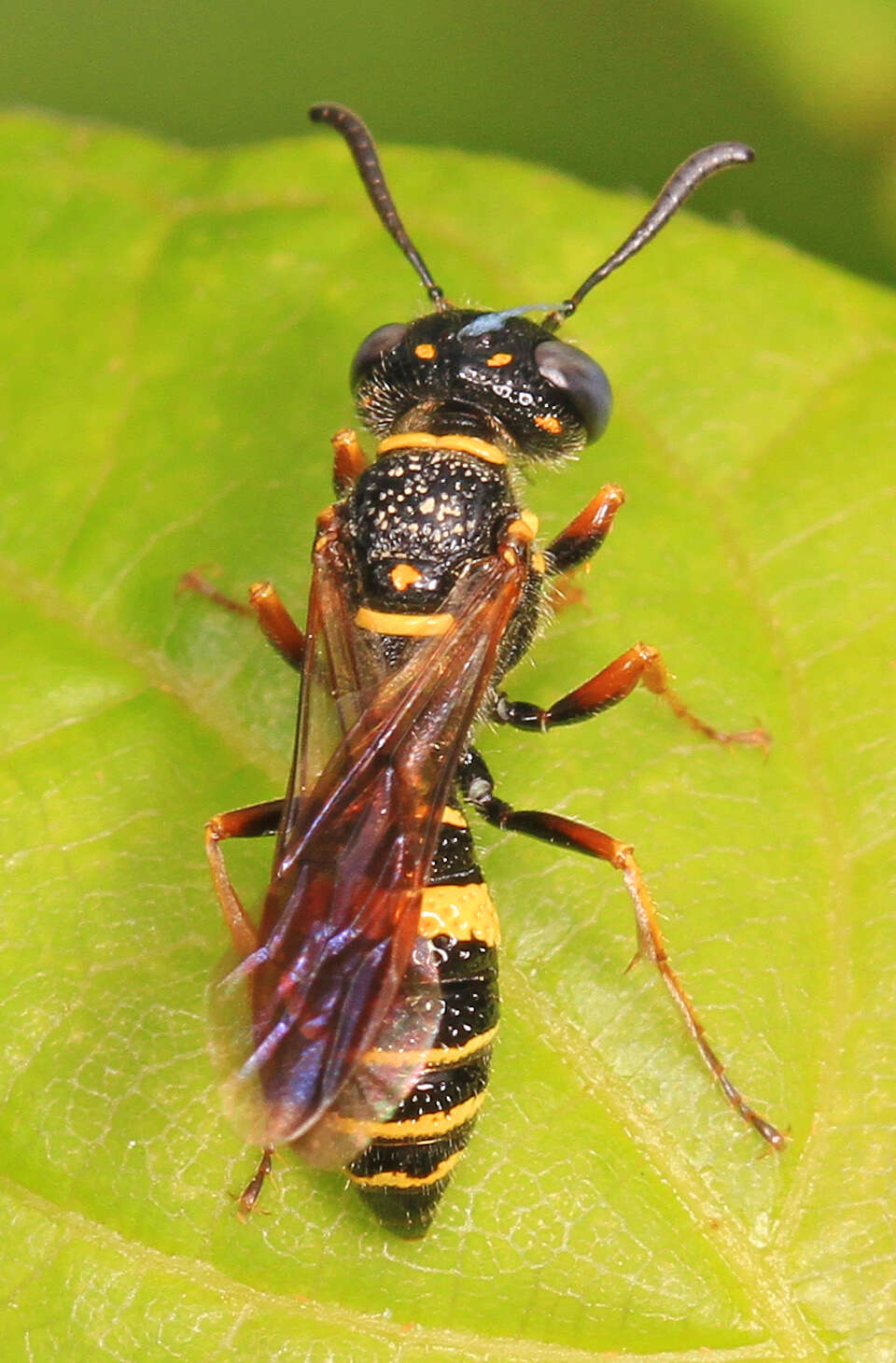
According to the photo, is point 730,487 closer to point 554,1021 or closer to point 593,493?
point 593,493

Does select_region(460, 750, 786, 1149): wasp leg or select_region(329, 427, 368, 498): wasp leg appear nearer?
select_region(460, 750, 786, 1149): wasp leg

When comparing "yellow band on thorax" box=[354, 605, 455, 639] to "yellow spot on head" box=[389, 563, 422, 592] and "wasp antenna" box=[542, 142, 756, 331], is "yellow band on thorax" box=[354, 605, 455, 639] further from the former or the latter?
"wasp antenna" box=[542, 142, 756, 331]

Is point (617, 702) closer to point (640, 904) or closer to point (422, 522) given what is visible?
point (640, 904)

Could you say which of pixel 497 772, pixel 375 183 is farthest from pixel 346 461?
pixel 497 772

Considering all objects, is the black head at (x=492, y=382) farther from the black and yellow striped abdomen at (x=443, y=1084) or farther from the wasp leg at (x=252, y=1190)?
the wasp leg at (x=252, y=1190)

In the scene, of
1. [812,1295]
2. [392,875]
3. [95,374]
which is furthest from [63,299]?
[812,1295]

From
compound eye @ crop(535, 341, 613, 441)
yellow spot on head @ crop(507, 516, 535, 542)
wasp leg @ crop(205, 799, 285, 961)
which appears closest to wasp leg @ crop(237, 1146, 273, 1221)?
wasp leg @ crop(205, 799, 285, 961)
